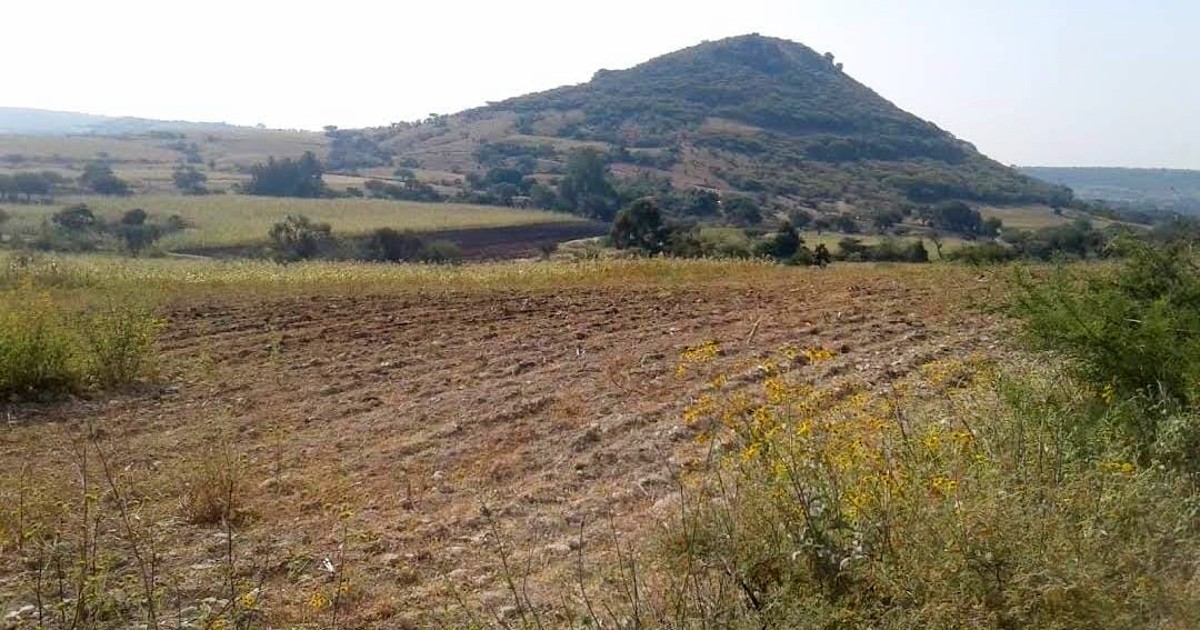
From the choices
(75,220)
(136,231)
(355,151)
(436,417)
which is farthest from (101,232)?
(355,151)

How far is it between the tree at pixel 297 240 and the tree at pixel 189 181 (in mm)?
34621

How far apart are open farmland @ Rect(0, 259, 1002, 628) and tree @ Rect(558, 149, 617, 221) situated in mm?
49311

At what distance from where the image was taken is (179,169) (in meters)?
81.4

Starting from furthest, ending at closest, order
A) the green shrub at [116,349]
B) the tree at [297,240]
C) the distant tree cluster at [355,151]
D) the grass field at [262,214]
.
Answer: the distant tree cluster at [355,151] < the grass field at [262,214] < the tree at [297,240] < the green shrub at [116,349]

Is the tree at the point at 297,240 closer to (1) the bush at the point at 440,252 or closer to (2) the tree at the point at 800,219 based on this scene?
(1) the bush at the point at 440,252

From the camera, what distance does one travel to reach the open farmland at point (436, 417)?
168 inches

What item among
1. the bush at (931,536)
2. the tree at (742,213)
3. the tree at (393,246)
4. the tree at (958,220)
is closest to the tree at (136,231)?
the tree at (393,246)

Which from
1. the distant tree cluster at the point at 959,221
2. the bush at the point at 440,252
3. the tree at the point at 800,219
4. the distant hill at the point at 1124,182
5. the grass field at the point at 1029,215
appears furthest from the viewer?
the distant hill at the point at 1124,182

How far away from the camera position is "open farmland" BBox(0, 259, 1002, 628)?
428 cm

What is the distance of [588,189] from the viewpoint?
216 ft

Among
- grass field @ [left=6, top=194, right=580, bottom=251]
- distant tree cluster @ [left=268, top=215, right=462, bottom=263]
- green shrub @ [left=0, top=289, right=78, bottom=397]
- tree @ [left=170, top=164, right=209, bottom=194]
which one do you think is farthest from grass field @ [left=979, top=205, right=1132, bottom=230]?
green shrub @ [left=0, top=289, right=78, bottom=397]

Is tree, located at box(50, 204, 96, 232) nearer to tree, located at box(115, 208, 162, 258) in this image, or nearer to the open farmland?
tree, located at box(115, 208, 162, 258)

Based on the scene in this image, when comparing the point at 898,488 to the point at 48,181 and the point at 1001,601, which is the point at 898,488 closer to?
the point at 1001,601

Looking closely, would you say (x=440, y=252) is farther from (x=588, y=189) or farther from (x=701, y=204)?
(x=701, y=204)
